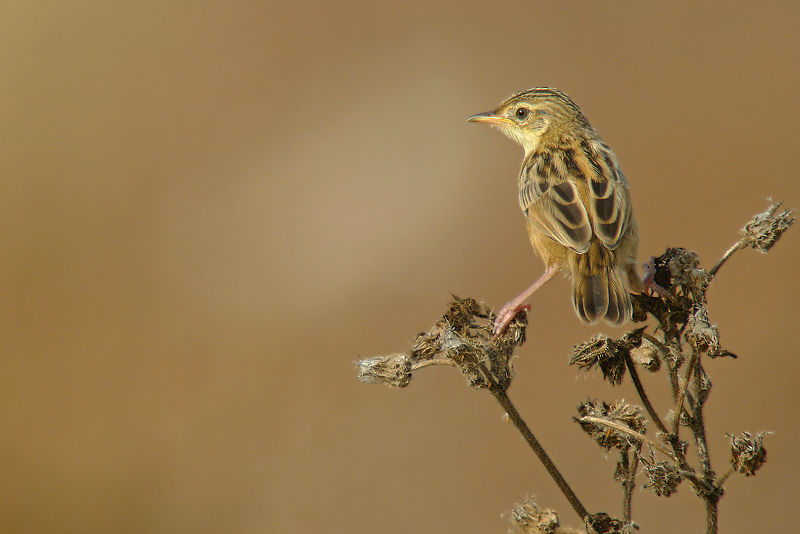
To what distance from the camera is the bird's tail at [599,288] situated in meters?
3.41

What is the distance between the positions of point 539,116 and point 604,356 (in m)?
3.34

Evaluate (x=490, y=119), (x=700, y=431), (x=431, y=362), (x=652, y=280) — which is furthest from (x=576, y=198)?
(x=700, y=431)

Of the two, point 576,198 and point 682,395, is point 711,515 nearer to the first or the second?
point 682,395

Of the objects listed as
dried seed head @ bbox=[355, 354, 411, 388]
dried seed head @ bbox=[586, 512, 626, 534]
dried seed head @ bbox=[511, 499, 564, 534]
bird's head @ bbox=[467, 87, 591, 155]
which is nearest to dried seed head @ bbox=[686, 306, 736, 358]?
dried seed head @ bbox=[586, 512, 626, 534]

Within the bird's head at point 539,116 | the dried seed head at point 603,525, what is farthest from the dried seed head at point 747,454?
the bird's head at point 539,116

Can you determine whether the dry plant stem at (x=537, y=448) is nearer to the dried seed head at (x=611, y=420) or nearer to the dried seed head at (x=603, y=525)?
the dried seed head at (x=603, y=525)

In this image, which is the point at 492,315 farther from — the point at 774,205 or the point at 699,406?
the point at 774,205

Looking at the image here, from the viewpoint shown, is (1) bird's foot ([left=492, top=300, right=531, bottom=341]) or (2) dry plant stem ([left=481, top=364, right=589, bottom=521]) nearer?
(2) dry plant stem ([left=481, top=364, right=589, bottom=521])

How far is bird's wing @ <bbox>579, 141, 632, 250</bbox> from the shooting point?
12.9 ft

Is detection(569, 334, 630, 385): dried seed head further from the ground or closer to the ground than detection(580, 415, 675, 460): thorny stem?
further from the ground

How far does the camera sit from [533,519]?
264 cm

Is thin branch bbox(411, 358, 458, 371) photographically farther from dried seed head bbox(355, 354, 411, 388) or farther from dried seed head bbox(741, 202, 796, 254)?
dried seed head bbox(741, 202, 796, 254)

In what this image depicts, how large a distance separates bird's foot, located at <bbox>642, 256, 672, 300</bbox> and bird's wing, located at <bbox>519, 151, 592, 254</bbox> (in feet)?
1.57

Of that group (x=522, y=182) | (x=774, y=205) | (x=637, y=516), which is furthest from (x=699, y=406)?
(x=637, y=516)
